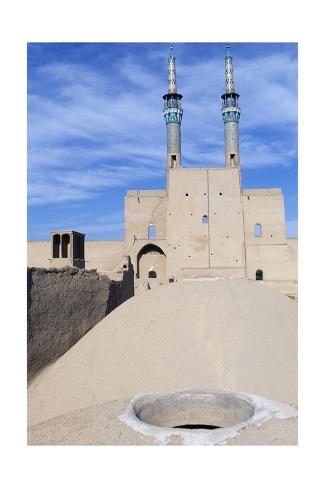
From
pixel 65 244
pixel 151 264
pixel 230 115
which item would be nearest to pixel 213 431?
pixel 65 244

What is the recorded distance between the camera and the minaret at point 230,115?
29172 millimetres

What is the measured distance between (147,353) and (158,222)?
21259 mm

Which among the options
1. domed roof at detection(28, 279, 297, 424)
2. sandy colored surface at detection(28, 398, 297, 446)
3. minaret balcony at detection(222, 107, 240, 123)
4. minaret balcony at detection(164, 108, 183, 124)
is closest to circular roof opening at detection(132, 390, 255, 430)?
sandy colored surface at detection(28, 398, 297, 446)

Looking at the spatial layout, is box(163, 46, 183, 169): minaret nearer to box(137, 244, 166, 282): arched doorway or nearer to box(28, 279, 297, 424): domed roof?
box(137, 244, 166, 282): arched doorway

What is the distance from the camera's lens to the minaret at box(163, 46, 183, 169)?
1147 inches

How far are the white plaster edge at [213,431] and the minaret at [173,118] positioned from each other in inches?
968

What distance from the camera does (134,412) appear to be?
17.9ft

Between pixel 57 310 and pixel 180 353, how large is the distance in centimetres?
254

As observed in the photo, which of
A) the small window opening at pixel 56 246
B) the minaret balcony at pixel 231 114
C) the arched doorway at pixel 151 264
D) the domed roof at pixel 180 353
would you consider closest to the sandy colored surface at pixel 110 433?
the domed roof at pixel 180 353

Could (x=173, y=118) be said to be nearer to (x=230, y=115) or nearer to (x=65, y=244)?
(x=230, y=115)

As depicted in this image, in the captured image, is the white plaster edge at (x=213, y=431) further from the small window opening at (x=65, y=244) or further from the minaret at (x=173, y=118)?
the minaret at (x=173, y=118)

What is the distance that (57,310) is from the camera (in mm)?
8367
